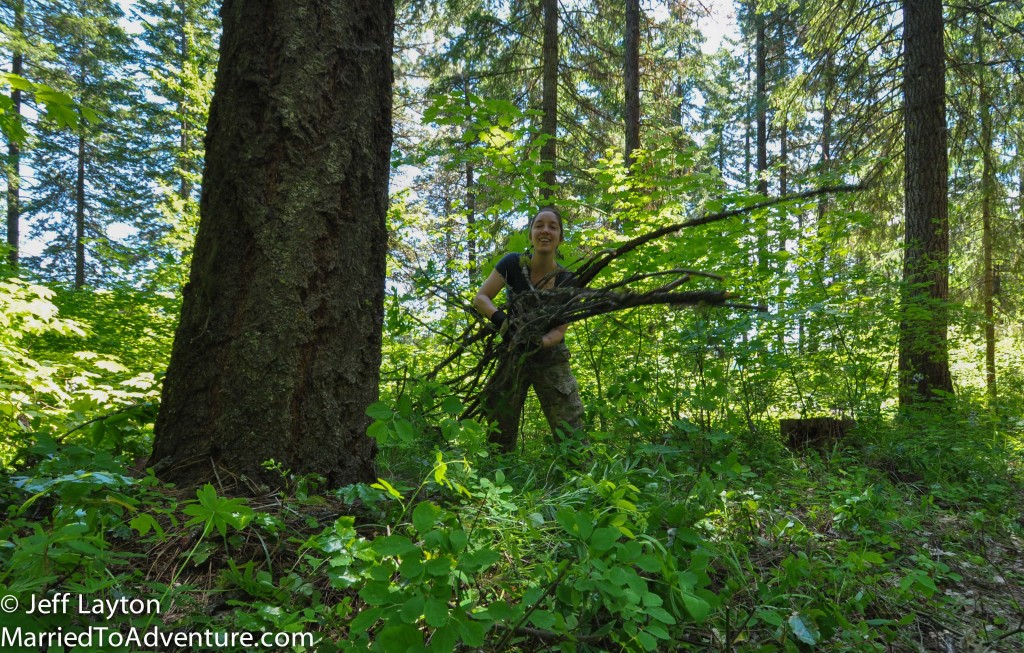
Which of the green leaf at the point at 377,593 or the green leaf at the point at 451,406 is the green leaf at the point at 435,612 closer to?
the green leaf at the point at 377,593

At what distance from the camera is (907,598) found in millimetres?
1979

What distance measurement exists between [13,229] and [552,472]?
23953 millimetres

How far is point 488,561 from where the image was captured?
4.10 feet

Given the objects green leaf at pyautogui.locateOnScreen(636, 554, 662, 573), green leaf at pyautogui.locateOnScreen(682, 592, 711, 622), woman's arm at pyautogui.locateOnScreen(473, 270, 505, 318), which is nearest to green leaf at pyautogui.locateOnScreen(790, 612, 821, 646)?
green leaf at pyautogui.locateOnScreen(682, 592, 711, 622)

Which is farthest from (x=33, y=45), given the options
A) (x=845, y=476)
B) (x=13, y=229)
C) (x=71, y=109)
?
(x=845, y=476)

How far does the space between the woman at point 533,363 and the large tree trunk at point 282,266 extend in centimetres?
105

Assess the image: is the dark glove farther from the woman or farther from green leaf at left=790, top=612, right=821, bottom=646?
green leaf at left=790, top=612, right=821, bottom=646

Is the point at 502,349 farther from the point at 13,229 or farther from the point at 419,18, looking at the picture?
the point at 13,229

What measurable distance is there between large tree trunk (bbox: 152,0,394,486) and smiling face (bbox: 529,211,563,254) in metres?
1.86

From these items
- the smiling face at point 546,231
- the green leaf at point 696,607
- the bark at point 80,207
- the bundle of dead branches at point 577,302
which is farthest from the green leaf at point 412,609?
the bark at point 80,207

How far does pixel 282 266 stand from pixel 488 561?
1.37 m

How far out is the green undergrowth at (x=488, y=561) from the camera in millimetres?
1258

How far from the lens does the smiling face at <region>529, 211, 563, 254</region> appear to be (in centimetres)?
393

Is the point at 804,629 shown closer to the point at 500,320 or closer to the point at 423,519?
the point at 423,519
